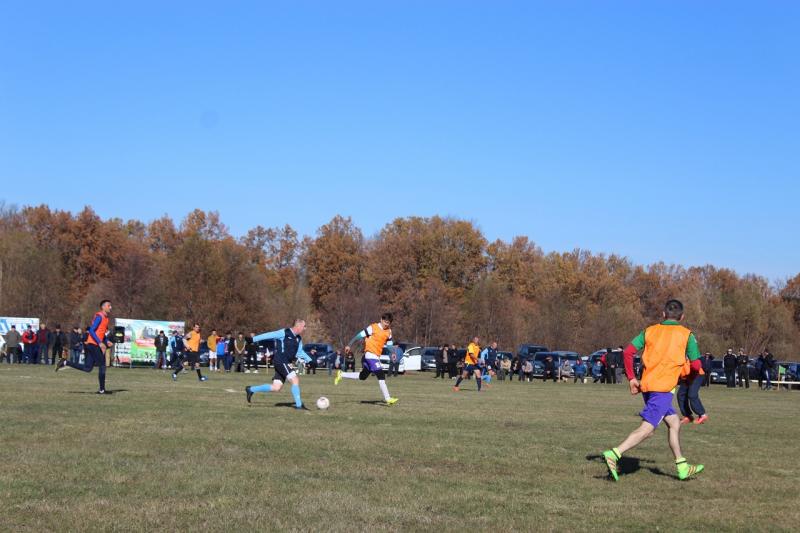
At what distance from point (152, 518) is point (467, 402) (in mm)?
18148

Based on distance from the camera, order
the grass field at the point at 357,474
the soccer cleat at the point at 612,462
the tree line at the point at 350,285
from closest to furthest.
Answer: the grass field at the point at 357,474 < the soccer cleat at the point at 612,462 < the tree line at the point at 350,285

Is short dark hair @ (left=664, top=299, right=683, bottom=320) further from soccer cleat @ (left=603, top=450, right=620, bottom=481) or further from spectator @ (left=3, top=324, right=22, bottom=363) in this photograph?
spectator @ (left=3, top=324, right=22, bottom=363)

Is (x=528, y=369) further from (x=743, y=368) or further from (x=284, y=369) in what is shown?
(x=284, y=369)

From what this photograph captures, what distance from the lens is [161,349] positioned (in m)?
50.5

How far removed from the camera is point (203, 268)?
245 ft

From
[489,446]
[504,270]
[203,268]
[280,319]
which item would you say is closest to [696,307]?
[504,270]

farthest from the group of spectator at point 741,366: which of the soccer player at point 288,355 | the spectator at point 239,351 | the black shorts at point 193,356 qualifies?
the soccer player at point 288,355

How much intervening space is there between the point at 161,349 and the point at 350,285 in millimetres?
44614

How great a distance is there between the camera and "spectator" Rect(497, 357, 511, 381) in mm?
56312

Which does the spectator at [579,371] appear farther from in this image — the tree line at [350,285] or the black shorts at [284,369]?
the black shorts at [284,369]

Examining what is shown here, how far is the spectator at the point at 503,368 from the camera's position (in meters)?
56.3

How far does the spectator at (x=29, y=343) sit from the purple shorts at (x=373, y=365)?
3280cm

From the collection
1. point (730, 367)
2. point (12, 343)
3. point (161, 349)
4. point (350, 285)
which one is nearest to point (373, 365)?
point (161, 349)

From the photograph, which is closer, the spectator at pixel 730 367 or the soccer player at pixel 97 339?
the soccer player at pixel 97 339
